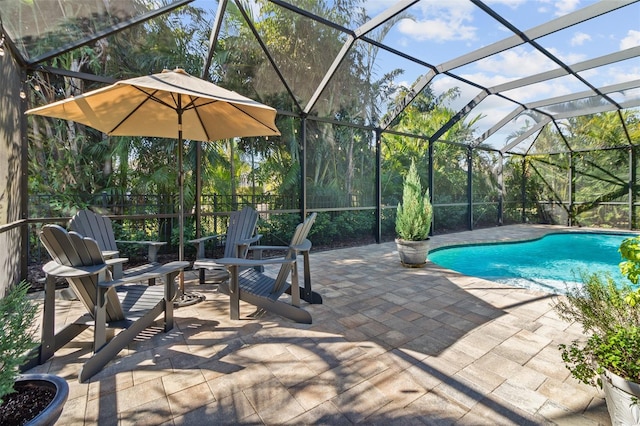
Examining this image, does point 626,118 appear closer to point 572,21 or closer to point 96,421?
point 572,21

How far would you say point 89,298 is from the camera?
217 cm

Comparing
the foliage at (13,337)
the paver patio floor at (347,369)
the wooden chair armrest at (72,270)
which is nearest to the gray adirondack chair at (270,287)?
the paver patio floor at (347,369)

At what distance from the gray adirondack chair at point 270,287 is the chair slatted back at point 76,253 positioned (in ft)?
3.15

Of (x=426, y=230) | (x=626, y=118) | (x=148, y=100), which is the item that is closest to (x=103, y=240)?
(x=148, y=100)

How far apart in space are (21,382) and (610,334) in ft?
9.81

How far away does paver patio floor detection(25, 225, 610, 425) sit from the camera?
1714 mm

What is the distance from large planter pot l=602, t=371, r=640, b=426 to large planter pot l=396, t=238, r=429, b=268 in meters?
3.62

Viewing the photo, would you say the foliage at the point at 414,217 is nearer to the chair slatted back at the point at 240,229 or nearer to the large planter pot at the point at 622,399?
the chair slatted back at the point at 240,229

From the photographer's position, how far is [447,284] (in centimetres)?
428

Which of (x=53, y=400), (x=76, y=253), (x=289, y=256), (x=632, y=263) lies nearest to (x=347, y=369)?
(x=289, y=256)

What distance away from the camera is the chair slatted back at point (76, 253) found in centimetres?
206

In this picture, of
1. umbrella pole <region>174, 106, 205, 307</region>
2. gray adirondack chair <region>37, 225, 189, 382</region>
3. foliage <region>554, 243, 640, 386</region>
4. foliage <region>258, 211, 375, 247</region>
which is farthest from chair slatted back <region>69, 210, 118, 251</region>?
foliage <region>554, 243, 640, 386</region>

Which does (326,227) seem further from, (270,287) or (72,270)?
(72,270)

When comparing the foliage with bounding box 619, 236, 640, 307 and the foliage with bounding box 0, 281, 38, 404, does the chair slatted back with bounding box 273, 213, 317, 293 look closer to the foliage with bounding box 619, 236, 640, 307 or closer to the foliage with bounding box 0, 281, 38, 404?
the foliage with bounding box 0, 281, 38, 404
